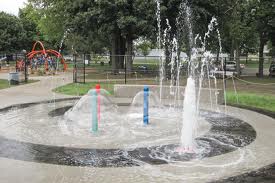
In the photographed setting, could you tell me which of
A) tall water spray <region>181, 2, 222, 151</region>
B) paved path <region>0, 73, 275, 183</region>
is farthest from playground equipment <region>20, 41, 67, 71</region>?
paved path <region>0, 73, 275, 183</region>

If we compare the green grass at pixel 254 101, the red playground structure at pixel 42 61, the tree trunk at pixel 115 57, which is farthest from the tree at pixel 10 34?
the green grass at pixel 254 101

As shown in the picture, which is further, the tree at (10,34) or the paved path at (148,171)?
the tree at (10,34)

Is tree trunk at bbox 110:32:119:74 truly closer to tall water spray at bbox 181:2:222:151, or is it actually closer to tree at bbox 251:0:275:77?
tall water spray at bbox 181:2:222:151

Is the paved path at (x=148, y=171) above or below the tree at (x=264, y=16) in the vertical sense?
below

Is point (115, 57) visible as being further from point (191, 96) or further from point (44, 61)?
point (191, 96)

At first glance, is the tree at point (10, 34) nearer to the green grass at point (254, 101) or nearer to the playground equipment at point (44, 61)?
the playground equipment at point (44, 61)

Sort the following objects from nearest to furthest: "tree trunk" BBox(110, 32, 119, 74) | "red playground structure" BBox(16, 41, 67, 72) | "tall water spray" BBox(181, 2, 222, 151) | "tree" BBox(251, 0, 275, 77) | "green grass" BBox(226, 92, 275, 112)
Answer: "tall water spray" BBox(181, 2, 222, 151) < "green grass" BBox(226, 92, 275, 112) < "tree trunk" BBox(110, 32, 119, 74) < "tree" BBox(251, 0, 275, 77) < "red playground structure" BBox(16, 41, 67, 72)

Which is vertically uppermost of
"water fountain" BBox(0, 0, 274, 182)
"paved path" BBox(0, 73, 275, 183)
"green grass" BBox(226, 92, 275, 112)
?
"green grass" BBox(226, 92, 275, 112)

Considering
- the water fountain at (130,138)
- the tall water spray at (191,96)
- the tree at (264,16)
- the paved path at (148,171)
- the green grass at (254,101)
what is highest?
the tree at (264,16)

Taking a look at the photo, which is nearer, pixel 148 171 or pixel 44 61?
pixel 148 171

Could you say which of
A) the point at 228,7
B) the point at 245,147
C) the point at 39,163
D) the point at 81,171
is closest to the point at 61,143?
the point at 39,163

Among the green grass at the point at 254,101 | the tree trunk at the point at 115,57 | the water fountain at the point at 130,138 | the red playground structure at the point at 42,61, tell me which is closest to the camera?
the water fountain at the point at 130,138

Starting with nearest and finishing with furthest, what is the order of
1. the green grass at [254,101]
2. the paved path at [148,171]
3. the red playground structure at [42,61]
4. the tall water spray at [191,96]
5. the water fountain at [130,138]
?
the paved path at [148,171], the water fountain at [130,138], the tall water spray at [191,96], the green grass at [254,101], the red playground structure at [42,61]

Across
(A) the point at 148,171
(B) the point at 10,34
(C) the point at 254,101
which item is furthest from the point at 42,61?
(A) the point at 148,171
